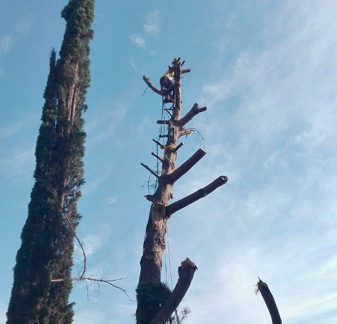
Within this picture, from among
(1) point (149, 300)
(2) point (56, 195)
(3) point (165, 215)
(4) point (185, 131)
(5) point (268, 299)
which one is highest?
(4) point (185, 131)

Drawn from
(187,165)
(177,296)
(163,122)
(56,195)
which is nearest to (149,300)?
(177,296)

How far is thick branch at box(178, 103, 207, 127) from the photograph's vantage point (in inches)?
347

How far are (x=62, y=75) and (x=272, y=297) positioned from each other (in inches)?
279

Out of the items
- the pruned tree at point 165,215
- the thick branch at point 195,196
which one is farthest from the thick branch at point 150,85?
the thick branch at point 195,196

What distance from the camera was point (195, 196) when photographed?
7203 mm

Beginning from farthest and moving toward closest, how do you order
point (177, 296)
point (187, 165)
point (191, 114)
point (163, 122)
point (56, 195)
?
point (163, 122) < point (191, 114) < point (56, 195) < point (187, 165) < point (177, 296)

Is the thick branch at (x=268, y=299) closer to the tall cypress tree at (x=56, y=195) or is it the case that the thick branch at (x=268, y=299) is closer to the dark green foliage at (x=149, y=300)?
the dark green foliage at (x=149, y=300)

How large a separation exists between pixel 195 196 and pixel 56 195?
113 inches

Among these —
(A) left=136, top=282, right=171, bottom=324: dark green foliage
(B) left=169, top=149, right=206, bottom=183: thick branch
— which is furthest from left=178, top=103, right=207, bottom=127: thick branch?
(A) left=136, top=282, right=171, bottom=324: dark green foliage

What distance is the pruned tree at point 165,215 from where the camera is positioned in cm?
587

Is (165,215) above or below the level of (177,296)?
above

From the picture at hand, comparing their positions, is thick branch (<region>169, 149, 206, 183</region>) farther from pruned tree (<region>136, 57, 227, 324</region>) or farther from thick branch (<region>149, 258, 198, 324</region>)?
thick branch (<region>149, 258, 198, 324</region>)

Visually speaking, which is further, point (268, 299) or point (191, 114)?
point (191, 114)

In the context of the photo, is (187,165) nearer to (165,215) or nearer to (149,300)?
(165,215)
